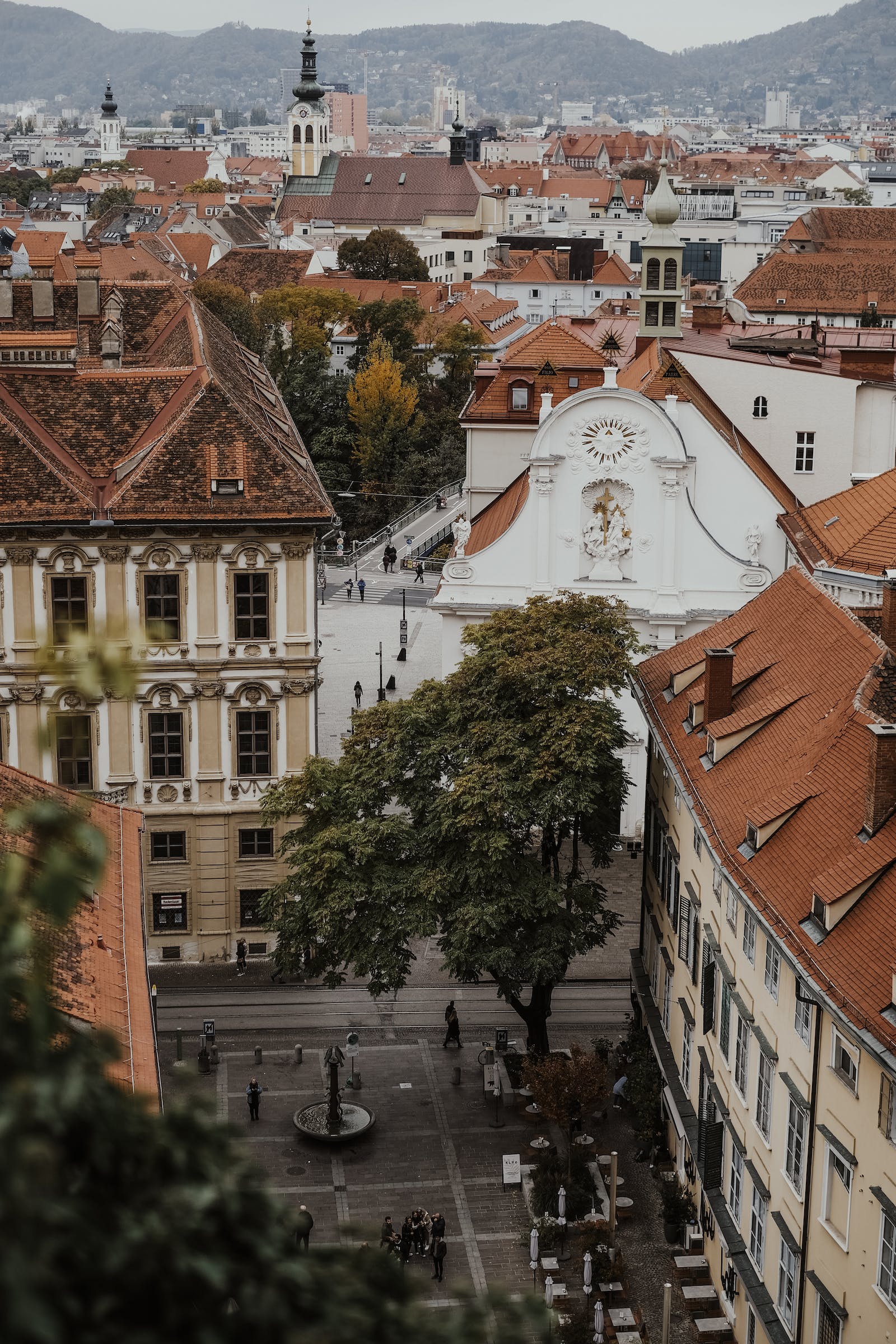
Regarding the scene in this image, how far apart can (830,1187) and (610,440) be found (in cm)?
3423

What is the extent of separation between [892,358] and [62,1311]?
207 feet

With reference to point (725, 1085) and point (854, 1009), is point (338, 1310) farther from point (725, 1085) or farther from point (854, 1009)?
point (725, 1085)

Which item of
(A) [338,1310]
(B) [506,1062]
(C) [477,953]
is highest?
(A) [338,1310]

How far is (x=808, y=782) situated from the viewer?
32656 millimetres

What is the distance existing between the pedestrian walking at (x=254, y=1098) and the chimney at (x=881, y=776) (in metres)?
17.2

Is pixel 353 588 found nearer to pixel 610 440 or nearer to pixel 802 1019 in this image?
pixel 610 440

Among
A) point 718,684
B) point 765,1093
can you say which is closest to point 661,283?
point 718,684

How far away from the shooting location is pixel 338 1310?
391 inches

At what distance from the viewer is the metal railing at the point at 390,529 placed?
351 feet

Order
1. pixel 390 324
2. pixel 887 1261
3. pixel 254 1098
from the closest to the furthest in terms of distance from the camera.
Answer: pixel 887 1261, pixel 254 1098, pixel 390 324

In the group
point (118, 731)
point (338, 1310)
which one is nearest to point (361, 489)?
point (118, 731)

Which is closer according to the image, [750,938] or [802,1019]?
[802,1019]

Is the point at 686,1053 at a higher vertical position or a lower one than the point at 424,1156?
higher

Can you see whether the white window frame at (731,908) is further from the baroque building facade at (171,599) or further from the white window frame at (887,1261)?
the baroque building facade at (171,599)
